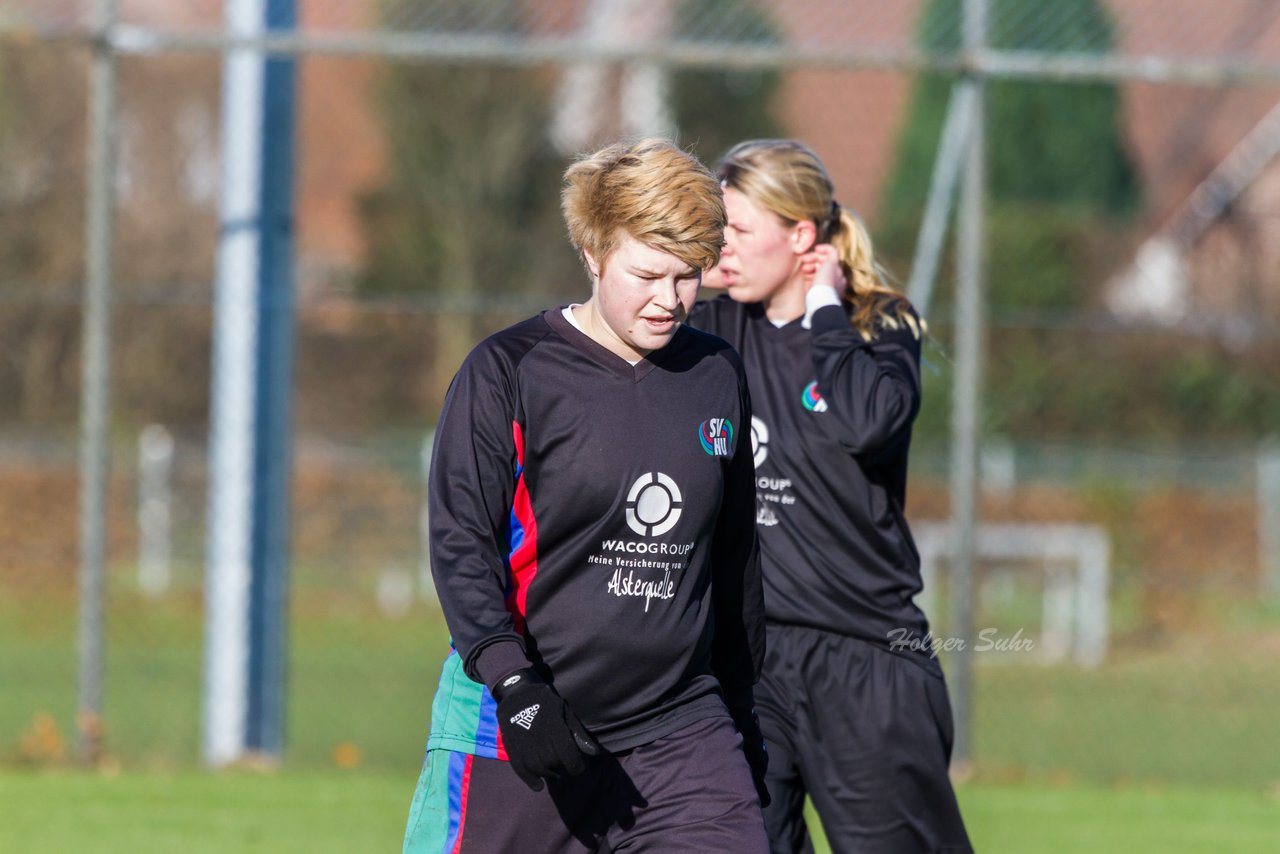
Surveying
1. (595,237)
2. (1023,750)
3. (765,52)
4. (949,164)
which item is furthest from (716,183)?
(1023,750)

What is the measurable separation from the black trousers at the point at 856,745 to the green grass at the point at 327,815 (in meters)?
2.48

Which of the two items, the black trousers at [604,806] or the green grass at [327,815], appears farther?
the green grass at [327,815]

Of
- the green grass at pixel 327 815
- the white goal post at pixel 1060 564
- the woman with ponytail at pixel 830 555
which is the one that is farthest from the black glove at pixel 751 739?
the white goal post at pixel 1060 564

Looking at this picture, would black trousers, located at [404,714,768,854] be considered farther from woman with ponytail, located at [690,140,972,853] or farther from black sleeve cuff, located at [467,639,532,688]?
woman with ponytail, located at [690,140,972,853]

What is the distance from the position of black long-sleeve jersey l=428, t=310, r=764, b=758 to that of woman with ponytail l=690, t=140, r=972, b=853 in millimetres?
913

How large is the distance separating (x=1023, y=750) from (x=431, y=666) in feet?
16.6

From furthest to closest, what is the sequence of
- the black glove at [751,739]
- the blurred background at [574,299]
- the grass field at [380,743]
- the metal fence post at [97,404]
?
1. the blurred background at [574,299]
2. the metal fence post at [97,404]
3. the grass field at [380,743]
4. the black glove at [751,739]

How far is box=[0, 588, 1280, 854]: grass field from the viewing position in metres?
6.58

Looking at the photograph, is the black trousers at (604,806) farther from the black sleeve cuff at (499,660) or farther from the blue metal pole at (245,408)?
the blue metal pole at (245,408)

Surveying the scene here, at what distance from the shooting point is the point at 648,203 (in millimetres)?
3062

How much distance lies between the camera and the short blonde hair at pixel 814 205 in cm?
417

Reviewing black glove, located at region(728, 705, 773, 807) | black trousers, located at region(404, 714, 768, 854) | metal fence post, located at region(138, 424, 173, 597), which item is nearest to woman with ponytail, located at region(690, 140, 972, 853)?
black glove, located at region(728, 705, 773, 807)

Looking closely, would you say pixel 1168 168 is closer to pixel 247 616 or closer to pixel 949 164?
pixel 949 164

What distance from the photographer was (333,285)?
23.6 metres
